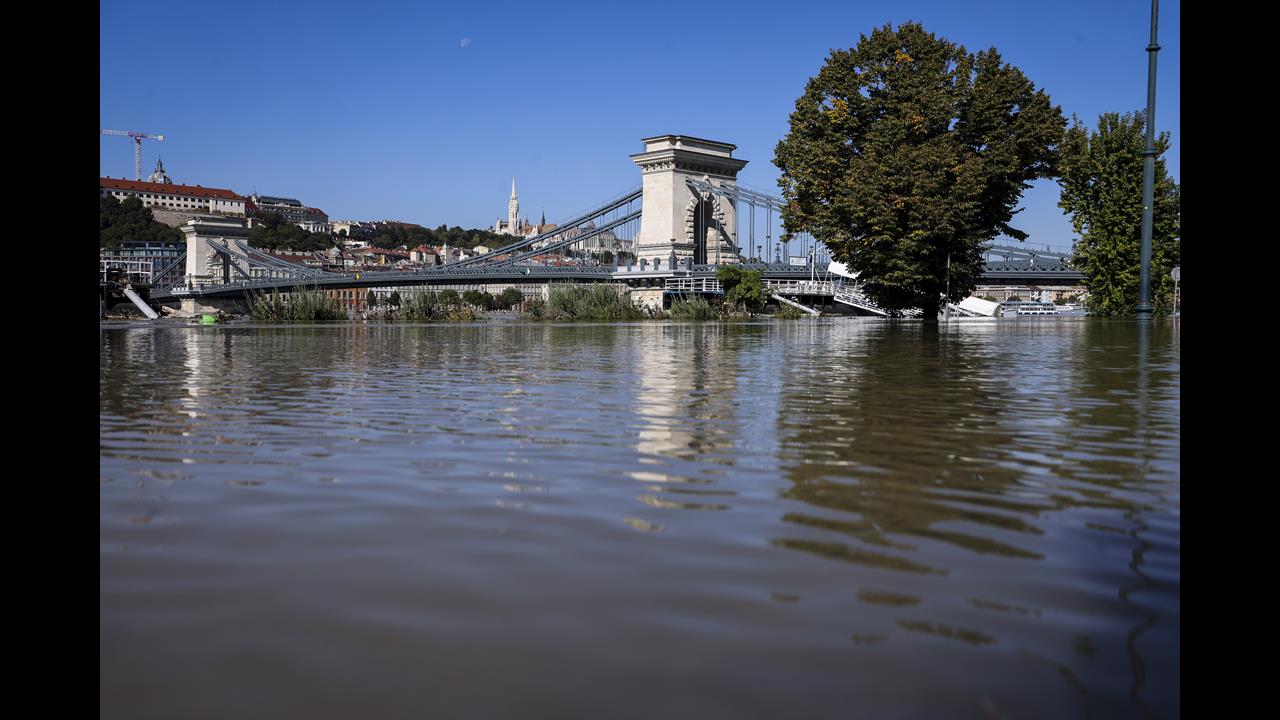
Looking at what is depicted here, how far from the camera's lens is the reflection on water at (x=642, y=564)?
5.74 feet

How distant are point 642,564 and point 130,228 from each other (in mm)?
119941

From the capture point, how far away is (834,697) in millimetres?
1690

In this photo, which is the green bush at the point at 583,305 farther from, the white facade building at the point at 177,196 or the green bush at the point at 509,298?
the white facade building at the point at 177,196

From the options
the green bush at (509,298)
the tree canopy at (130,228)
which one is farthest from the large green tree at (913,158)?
the tree canopy at (130,228)

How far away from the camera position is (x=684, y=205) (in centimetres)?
6938

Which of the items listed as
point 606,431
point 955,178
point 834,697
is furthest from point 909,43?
point 834,697

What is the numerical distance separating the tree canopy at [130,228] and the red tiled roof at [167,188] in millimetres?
29966

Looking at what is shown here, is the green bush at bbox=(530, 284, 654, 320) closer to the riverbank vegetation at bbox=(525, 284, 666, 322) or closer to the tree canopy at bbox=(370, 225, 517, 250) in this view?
the riverbank vegetation at bbox=(525, 284, 666, 322)

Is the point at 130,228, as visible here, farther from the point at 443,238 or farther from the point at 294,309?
the point at 294,309

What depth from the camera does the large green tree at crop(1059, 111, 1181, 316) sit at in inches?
1380

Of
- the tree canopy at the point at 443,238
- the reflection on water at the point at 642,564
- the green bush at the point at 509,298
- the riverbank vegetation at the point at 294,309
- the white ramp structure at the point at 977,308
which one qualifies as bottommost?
the reflection on water at the point at 642,564
